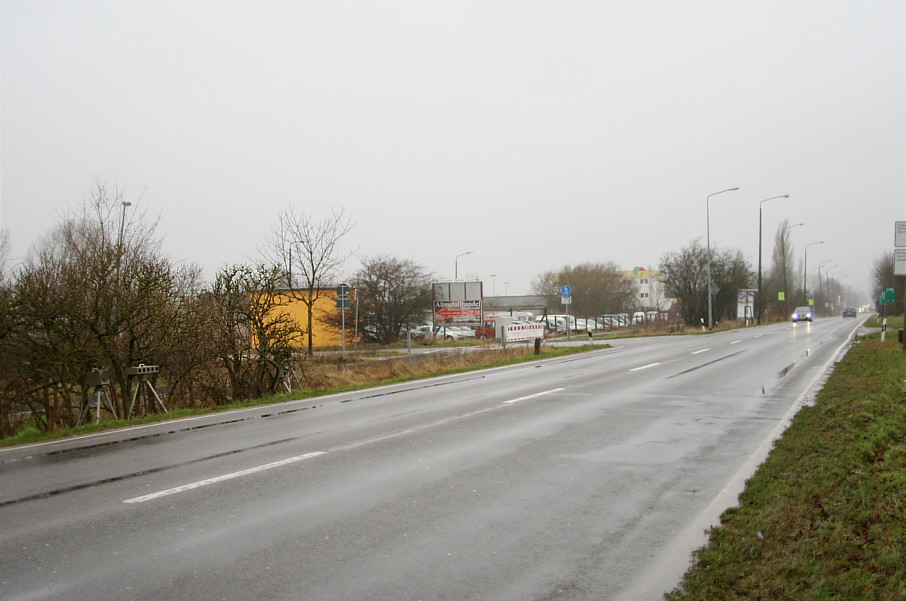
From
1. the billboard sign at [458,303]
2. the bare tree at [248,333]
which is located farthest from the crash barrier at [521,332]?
the bare tree at [248,333]

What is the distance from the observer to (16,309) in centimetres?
1427

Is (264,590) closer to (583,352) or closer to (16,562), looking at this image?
(16,562)

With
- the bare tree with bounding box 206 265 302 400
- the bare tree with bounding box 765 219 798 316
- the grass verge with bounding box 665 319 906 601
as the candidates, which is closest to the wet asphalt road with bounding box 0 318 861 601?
the grass verge with bounding box 665 319 906 601

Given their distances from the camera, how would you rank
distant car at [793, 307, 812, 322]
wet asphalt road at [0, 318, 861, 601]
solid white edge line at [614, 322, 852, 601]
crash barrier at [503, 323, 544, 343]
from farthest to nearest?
distant car at [793, 307, 812, 322], crash barrier at [503, 323, 544, 343], wet asphalt road at [0, 318, 861, 601], solid white edge line at [614, 322, 852, 601]

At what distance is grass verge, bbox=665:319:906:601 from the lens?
13.7ft

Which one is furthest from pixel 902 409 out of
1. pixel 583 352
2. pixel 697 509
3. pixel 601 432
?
pixel 583 352

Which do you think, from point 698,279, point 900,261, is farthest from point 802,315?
point 900,261

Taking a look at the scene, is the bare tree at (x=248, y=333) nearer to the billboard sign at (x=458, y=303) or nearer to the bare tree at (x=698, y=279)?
the billboard sign at (x=458, y=303)

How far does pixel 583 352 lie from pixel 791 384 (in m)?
14.7

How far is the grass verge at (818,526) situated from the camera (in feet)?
13.7

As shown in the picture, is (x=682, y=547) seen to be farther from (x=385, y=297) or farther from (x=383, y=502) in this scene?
(x=385, y=297)

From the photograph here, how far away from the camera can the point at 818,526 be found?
5.20m

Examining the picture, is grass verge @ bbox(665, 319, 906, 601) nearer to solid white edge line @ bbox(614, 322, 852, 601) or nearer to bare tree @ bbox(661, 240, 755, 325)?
solid white edge line @ bbox(614, 322, 852, 601)

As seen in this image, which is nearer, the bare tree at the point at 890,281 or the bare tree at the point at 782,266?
the bare tree at the point at 890,281
